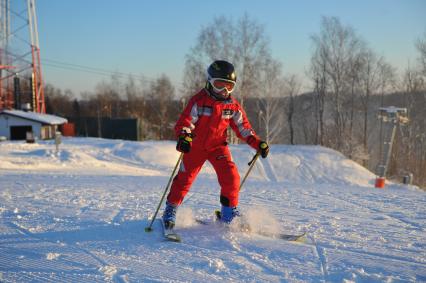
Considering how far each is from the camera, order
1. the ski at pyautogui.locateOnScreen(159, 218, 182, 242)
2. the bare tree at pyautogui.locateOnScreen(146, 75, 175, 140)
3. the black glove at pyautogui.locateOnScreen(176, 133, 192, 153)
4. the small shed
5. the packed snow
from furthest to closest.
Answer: the bare tree at pyautogui.locateOnScreen(146, 75, 175, 140) < the small shed < the black glove at pyautogui.locateOnScreen(176, 133, 192, 153) < the ski at pyautogui.locateOnScreen(159, 218, 182, 242) < the packed snow

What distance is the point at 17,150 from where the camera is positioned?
1491cm

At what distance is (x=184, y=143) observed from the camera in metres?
3.12

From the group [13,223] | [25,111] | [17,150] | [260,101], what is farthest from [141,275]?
[25,111]

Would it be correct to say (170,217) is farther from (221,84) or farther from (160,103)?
(160,103)

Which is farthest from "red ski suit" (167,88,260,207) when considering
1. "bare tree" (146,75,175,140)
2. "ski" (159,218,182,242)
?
"bare tree" (146,75,175,140)

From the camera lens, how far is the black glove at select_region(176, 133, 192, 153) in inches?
122

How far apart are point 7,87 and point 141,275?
29960 mm

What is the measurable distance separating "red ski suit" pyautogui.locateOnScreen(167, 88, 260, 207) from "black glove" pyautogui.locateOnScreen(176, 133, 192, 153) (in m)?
0.19

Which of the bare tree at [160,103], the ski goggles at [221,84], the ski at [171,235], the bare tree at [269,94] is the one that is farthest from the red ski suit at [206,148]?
the bare tree at [160,103]

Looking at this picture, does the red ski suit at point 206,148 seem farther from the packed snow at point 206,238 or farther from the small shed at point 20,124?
the small shed at point 20,124

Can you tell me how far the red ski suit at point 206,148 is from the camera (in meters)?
3.39

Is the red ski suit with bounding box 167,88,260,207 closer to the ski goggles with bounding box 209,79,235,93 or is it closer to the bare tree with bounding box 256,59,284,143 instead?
the ski goggles with bounding box 209,79,235,93

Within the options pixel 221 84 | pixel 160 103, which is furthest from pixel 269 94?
pixel 221 84

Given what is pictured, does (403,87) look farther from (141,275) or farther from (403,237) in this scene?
(141,275)
